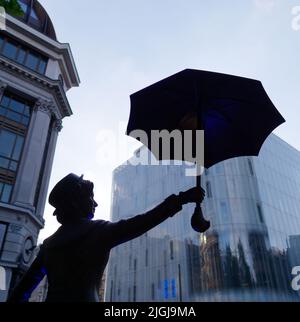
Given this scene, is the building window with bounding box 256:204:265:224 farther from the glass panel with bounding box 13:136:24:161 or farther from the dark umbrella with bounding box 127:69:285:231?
the dark umbrella with bounding box 127:69:285:231

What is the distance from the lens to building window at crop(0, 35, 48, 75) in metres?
22.6

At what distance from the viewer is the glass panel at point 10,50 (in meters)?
22.5

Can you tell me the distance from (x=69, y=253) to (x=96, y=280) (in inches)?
11.8

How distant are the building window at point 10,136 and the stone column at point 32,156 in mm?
501

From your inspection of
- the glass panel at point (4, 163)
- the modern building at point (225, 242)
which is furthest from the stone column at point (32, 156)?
the modern building at point (225, 242)

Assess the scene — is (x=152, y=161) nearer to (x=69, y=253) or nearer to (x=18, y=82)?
(x=18, y=82)

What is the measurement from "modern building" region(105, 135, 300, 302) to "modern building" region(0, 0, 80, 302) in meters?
14.5

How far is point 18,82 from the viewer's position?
2186 centimetres

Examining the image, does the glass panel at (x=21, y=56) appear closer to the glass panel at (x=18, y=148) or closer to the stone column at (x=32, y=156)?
the stone column at (x=32, y=156)

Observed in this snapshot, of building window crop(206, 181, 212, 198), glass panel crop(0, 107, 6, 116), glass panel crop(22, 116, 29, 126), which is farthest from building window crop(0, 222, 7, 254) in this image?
building window crop(206, 181, 212, 198)

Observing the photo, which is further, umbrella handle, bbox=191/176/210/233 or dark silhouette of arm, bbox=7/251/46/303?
dark silhouette of arm, bbox=7/251/46/303

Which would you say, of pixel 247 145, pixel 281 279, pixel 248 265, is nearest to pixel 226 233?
pixel 248 265

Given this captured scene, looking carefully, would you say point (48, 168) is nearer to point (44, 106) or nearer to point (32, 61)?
point (44, 106)

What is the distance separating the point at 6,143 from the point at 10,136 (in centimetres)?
64
